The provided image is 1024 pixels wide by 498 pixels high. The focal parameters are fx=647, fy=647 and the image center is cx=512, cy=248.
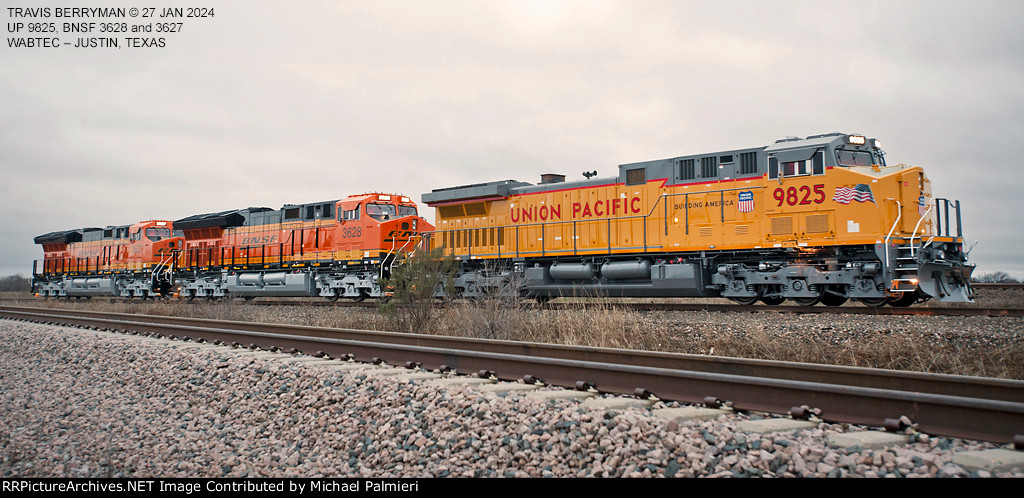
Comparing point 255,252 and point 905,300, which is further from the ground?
point 255,252

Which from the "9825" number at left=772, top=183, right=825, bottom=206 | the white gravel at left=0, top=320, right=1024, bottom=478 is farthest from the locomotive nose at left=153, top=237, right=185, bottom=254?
the "9825" number at left=772, top=183, right=825, bottom=206

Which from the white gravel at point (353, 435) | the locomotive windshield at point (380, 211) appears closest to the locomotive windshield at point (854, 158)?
the white gravel at point (353, 435)

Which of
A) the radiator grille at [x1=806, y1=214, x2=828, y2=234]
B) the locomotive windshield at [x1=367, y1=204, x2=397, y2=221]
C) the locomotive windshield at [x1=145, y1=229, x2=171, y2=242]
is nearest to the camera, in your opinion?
the radiator grille at [x1=806, y1=214, x2=828, y2=234]

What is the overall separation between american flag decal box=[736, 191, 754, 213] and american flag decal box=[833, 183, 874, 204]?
157 cm

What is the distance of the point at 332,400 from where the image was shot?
219 inches

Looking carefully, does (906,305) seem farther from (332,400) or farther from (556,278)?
(332,400)

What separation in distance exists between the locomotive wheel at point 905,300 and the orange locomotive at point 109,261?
86.1ft

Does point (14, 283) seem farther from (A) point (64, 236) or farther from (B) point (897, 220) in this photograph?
(B) point (897, 220)

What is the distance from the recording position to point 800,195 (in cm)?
1274

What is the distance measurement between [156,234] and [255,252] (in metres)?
8.00

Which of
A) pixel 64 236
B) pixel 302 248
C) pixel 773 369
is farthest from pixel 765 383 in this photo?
pixel 64 236

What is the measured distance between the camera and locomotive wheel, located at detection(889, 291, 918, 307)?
11.9 meters

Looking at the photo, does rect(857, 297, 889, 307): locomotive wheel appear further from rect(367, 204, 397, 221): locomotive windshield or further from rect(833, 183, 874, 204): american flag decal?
rect(367, 204, 397, 221): locomotive windshield
